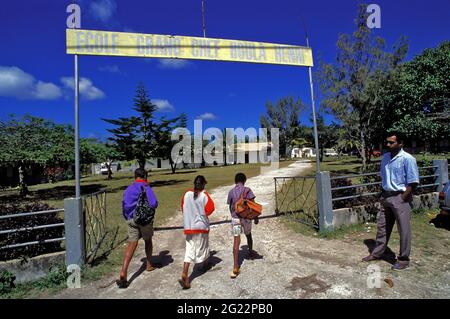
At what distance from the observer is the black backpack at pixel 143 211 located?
4.17m

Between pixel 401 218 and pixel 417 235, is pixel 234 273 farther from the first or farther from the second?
pixel 417 235

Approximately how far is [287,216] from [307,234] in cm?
162

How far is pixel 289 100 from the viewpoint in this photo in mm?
56156

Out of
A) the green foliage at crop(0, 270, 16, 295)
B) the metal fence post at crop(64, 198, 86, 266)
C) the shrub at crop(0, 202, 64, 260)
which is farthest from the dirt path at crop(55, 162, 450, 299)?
the shrub at crop(0, 202, 64, 260)

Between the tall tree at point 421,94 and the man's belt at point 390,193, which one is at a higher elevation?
the tall tree at point 421,94

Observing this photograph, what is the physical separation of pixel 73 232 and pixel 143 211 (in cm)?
134

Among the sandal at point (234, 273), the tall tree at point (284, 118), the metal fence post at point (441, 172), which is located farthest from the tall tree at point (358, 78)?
the tall tree at point (284, 118)

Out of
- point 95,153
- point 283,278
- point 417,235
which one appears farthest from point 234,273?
point 95,153

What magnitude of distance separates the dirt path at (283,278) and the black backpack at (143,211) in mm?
916

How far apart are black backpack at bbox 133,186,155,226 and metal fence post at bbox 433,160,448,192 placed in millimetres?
8495

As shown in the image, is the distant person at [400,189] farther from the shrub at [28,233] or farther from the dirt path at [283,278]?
the shrub at [28,233]

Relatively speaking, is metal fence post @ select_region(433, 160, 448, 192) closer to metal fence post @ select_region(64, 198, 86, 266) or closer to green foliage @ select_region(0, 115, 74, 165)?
metal fence post @ select_region(64, 198, 86, 266)
